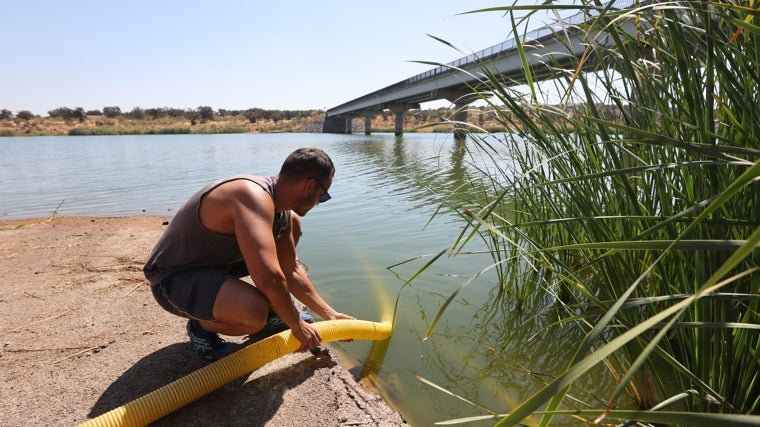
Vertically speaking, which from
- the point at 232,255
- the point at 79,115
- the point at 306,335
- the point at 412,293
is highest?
the point at 79,115

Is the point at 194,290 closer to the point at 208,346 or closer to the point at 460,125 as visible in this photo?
the point at 208,346

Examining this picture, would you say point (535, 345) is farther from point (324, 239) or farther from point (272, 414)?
point (324, 239)

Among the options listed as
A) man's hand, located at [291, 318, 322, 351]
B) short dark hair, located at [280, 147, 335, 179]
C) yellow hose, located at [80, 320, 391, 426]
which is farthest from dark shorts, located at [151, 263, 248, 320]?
short dark hair, located at [280, 147, 335, 179]

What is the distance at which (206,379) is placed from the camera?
2027 mm

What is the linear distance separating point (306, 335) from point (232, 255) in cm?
67

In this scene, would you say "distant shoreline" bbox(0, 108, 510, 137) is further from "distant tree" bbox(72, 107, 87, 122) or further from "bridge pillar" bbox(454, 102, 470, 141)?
"bridge pillar" bbox(454, 102, 470, 141)

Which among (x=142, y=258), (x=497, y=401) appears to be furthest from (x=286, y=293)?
(x=142, y=258)

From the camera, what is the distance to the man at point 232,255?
206 centimetres

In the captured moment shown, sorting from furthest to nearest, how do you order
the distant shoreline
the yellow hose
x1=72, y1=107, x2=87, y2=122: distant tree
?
x1=72, y1=107, x2=87, y2=122: distant tree < the distant shoreline < the yellow hose

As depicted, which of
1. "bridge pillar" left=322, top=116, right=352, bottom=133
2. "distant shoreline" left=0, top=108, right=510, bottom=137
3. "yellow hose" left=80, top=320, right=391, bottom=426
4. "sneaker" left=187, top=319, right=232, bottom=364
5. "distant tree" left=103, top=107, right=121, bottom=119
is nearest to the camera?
"yellow hose" left=80, top=320, right=391, bottom=426

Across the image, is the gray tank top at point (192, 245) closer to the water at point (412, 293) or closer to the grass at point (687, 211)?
the water at point (412, 293)

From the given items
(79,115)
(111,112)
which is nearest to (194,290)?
(79,115)

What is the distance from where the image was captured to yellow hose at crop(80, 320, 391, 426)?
182cm

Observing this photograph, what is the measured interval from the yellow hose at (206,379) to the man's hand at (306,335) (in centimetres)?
13
